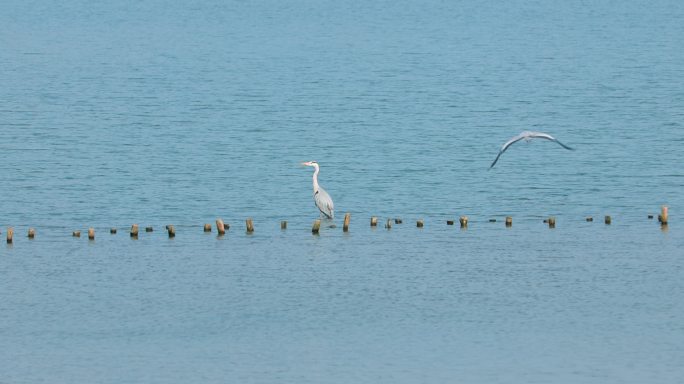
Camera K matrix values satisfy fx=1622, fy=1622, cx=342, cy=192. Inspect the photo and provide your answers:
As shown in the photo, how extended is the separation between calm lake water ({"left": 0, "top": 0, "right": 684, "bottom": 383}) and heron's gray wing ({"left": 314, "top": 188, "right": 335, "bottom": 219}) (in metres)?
1.03

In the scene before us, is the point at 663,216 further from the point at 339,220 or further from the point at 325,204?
the point at 325,204

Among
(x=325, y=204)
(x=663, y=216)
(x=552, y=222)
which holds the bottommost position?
(x=552, y=222)

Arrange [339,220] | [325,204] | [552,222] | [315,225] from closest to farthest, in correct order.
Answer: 1. [315,225]
2. [552,222]
3. [325,204]
4. [339,220]

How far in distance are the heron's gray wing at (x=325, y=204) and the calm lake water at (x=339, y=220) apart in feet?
3.39

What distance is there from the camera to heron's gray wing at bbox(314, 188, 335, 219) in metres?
50.8

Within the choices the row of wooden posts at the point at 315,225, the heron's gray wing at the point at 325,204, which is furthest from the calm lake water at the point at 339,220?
the heron's gray wing at the point at 325,204

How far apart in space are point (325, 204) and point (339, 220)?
4.22 feet

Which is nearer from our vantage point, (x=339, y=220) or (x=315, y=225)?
(x=315, y=225)

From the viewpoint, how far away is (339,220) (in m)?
51.8

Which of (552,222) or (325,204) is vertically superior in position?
(325,204)

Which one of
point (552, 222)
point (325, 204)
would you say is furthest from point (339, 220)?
point (552, 222)

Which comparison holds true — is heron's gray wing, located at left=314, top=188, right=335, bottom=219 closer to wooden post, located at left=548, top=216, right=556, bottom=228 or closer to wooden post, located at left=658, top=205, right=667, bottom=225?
wooden post, located at left=548, top=216, right=556, bottom=228

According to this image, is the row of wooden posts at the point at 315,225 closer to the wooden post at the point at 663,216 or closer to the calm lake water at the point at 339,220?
the wooden post at the point at 663,216

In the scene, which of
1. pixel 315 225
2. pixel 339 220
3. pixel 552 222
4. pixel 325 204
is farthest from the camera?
pixel 339 220
